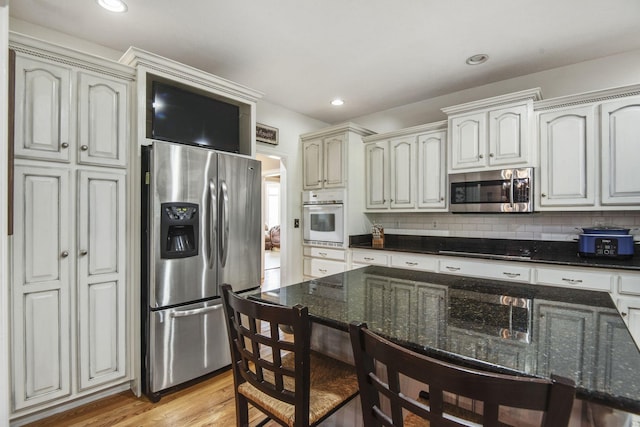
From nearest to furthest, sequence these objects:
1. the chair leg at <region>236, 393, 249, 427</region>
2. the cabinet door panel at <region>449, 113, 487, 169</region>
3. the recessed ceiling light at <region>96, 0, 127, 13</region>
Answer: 1. the chair leg at <region>236, 393, 249, 427</region>
2. the recessed ceiling light at <region>96, 0, 127, 13</region>
3. the cabinet door panel at <region>449, 113, 487, 169</region>

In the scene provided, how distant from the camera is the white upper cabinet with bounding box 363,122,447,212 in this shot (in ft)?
11.0

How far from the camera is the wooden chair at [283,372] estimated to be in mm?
979

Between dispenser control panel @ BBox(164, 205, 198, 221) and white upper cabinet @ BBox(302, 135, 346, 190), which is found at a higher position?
white upper cabinet @ BBox(302, 135, 346, 190)

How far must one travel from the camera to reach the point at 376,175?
3.85m

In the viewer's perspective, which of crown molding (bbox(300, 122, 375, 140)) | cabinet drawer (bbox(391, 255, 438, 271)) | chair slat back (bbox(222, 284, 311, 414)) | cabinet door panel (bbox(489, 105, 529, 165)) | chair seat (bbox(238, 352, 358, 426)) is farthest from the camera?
crown molding (bbox(300, 122, 375, 140))

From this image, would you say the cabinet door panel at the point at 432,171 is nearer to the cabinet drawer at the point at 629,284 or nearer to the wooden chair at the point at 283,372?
the cabinet drawer at the point at 629,284

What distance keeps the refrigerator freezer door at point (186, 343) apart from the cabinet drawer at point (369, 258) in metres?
1.74

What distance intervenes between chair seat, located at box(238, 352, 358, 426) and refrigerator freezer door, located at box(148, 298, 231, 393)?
1.17 metres

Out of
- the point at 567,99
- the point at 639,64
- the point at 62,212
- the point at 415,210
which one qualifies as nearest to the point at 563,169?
the point at 567,99

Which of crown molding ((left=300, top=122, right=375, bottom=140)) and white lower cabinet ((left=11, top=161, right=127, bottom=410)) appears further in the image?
crown molding ((left=300, top=122, right=375, bottom=140))

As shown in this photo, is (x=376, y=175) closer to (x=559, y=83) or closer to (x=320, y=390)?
(x=559, y=83)

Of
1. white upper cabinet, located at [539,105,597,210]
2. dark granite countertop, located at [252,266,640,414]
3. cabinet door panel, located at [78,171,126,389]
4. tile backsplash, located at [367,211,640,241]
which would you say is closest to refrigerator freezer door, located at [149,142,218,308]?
cabinet door panel, located at [78,171,126,389]

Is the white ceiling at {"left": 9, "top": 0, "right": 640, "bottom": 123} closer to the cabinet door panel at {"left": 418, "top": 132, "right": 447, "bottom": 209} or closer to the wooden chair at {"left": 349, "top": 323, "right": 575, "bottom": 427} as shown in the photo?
the cabinet door panel at {"left": 418, "top": 132, "right": 447, "bottom": 209}

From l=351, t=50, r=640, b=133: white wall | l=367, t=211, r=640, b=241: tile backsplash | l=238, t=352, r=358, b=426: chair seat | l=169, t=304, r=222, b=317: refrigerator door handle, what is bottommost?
l=169, t=304, r=222, b=317: refrigerator door handle
